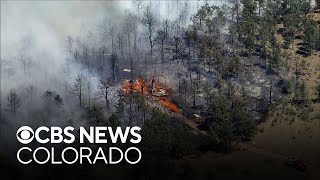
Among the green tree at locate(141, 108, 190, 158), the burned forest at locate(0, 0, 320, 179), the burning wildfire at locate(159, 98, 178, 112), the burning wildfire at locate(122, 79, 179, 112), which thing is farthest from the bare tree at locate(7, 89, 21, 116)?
the green tree at locate(141, 108, 190, 158)

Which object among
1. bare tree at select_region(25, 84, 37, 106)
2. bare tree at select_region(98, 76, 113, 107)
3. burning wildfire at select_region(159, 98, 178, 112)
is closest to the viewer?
burning wildfire at select_region(159, 98, 178, 112)

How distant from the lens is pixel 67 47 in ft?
654

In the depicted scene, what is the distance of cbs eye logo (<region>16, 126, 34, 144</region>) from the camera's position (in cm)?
14338

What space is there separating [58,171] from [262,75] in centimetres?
7034

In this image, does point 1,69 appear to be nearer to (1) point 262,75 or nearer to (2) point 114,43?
(2) point 114,43

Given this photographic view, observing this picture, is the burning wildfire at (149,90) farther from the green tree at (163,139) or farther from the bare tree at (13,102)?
the bare tree at (13,102)

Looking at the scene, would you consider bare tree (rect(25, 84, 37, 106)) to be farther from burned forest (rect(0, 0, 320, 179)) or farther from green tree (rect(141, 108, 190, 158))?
green tree (rect(141, 108, 190, 158))

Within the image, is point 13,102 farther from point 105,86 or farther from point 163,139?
point 163,139

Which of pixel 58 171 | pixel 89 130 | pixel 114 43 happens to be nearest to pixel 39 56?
pixel 114 43
